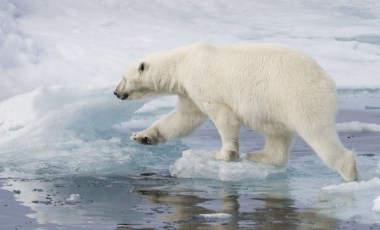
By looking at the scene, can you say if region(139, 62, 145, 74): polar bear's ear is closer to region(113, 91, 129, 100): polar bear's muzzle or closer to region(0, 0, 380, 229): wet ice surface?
region(113, 91, 129, 100): polar bear's muzzle

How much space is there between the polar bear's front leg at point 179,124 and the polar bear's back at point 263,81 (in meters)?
0.42

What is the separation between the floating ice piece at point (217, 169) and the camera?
7191 millimetres

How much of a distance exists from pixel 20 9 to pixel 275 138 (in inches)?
360

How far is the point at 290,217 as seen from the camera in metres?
5.60

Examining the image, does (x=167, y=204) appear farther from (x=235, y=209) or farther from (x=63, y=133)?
(x=63, y=133)

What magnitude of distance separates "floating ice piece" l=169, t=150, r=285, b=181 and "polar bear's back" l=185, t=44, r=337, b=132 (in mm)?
361

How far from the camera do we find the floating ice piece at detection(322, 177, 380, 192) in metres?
6.48

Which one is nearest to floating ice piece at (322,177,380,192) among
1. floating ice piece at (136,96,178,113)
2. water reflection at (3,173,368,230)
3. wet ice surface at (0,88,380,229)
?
wet ice surface at (0,88,380,229)

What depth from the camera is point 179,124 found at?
26.4ft

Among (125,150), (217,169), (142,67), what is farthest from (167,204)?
(125,150)

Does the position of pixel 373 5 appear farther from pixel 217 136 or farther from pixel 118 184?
pixel 118 184

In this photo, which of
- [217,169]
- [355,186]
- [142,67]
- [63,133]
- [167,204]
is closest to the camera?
[167,204]

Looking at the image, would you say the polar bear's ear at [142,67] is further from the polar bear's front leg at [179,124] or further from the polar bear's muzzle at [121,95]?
the polar bear's front leg at [179,124]

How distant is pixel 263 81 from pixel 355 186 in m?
1.16
